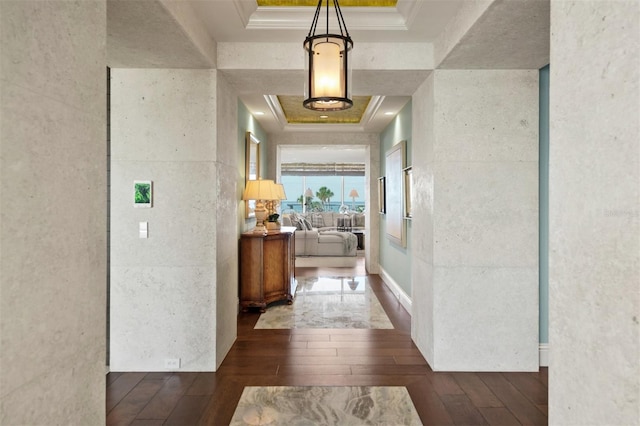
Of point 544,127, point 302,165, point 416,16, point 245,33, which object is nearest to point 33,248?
point 245,33

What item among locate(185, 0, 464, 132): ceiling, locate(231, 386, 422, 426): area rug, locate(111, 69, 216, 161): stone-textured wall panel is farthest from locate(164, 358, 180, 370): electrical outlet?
locate(185, 0, 464, 132): ceiling

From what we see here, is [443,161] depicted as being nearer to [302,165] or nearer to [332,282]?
[332,282]

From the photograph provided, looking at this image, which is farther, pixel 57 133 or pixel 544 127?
pixel 544 127

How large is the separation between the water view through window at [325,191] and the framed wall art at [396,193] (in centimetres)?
828

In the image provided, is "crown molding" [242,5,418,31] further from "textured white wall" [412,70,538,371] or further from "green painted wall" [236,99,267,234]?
"green painted wall" [236,99,267,234]

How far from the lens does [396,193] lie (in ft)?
17.8

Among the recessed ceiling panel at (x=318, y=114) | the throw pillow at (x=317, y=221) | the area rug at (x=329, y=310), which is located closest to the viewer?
the area rug at (x=329, y=310)

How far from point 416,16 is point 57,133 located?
2.38m

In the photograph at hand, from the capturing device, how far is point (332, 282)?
21.4ft

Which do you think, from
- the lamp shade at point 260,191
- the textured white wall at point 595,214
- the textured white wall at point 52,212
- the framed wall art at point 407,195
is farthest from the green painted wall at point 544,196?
the textured white wall at point 52,212

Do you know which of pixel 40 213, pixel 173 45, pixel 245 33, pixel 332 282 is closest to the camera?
pixel 40 213

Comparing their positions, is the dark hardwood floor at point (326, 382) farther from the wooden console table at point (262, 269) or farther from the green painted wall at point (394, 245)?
the green painted wall at point (394, 245)

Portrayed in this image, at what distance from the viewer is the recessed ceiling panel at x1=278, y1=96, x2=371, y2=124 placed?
229 inches

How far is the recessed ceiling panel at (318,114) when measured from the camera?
5.81m
